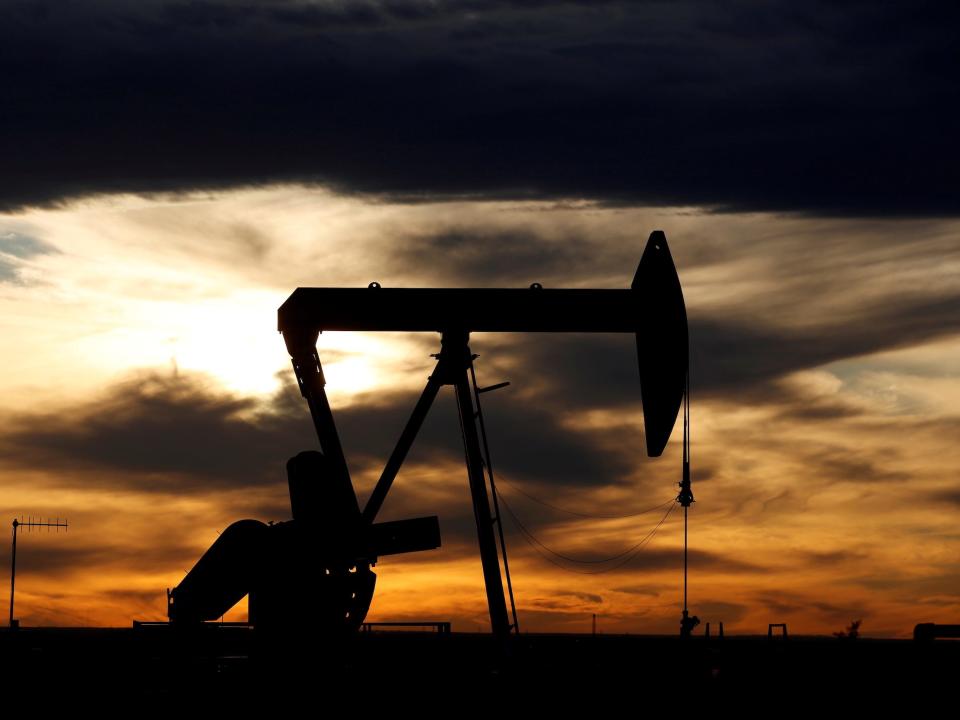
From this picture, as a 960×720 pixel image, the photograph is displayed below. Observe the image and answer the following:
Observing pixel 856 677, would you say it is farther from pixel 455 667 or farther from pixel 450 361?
pixel 450 361

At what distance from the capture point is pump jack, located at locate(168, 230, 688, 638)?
20375 millimetres

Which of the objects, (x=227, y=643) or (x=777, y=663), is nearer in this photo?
(x=777, y=663)

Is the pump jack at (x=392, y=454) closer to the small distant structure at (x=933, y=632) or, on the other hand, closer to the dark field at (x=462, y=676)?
the dark field at (x=462, y=676)

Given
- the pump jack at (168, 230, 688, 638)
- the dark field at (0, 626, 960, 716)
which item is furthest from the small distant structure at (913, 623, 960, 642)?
the pump jack at (168, 230, 688, 638)

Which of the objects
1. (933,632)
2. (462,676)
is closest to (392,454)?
(462,676)

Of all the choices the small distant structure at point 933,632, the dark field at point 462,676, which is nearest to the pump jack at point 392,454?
the dark field at point 462,676

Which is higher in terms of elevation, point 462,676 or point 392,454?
point 392,454

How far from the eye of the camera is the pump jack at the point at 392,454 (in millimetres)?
20375

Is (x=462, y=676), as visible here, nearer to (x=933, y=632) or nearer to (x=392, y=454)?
(x=392, y=454)

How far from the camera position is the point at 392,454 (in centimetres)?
2139

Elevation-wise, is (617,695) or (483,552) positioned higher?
(483,552)

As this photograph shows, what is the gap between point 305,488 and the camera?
2048 cm

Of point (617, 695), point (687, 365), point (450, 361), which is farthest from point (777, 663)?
point (450, 361)

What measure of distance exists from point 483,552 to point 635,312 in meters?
4.10
